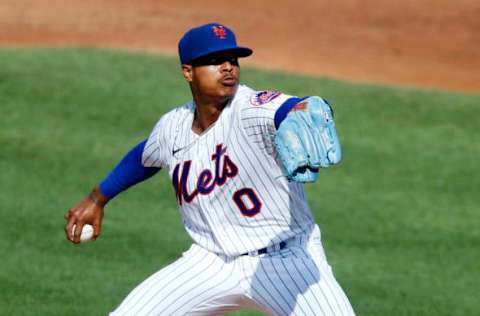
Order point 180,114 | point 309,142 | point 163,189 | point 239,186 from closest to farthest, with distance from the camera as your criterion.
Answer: point 309,142, point 239,186, point 180,114, point 163,189

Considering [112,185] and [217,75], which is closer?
[217,75]

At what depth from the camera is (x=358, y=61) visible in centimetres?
1797

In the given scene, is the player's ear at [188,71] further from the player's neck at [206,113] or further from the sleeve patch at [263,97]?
the sleeve patch at [263,97]

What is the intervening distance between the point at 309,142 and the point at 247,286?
1016 millimetres

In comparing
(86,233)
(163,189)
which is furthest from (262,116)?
(163,189)

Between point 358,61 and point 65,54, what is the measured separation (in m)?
5.29

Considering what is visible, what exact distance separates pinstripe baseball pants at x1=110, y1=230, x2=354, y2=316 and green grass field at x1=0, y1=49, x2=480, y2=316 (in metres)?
2.41

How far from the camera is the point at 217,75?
5.66 meters

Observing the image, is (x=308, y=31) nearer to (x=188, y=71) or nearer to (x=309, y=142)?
(x=188, y=71)

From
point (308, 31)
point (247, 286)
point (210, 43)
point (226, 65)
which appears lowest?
point (308, 31)

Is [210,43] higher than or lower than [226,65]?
higher

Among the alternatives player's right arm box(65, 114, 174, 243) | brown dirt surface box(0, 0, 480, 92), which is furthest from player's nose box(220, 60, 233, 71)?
brown dirt surface box(0, 0, 480, 92)

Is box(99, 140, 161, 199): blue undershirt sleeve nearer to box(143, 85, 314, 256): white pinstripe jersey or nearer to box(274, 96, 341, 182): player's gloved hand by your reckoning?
box(143, 85, 314, 256): white pinstripe jersey

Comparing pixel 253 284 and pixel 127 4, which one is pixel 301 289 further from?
pixel 127 4
